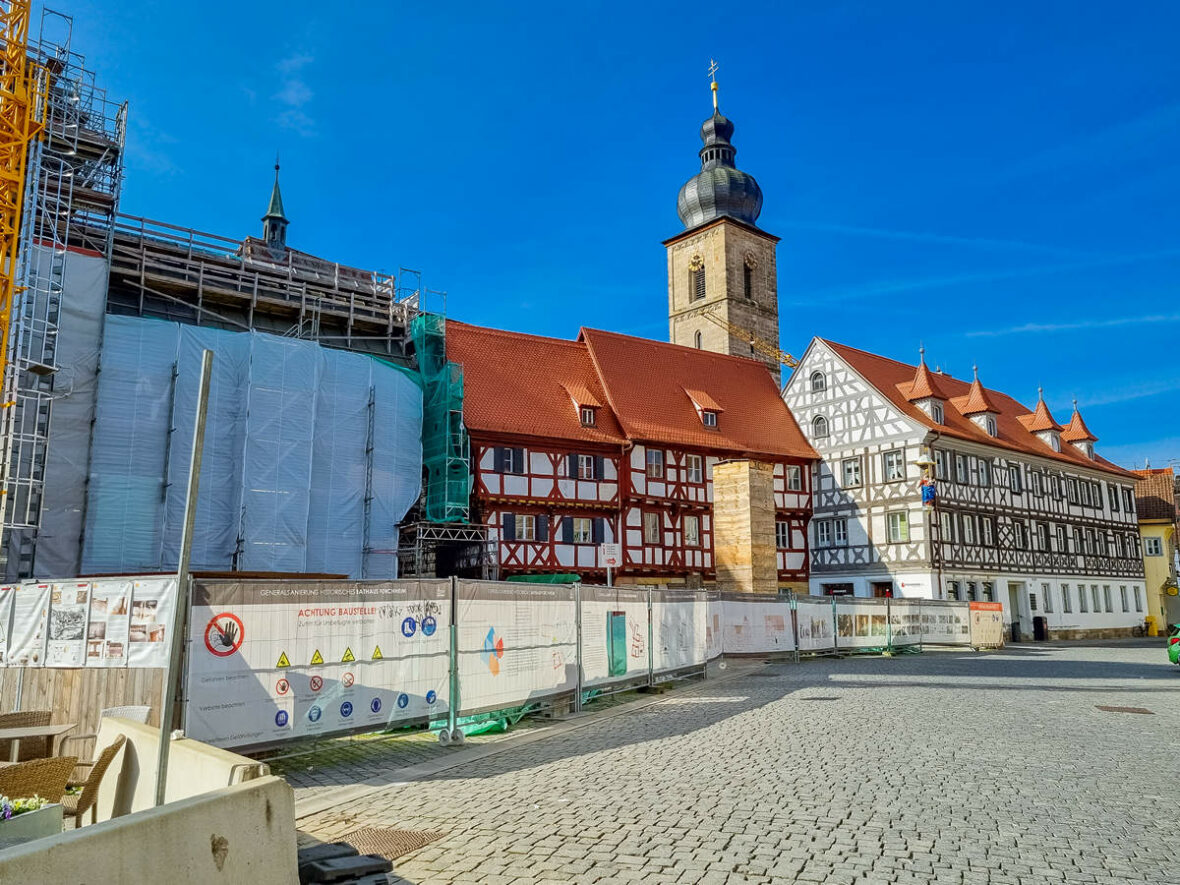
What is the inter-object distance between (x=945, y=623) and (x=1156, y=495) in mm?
35019

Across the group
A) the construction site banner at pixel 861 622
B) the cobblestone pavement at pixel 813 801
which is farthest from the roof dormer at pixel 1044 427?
the cobblestone pavement at pixel 813 801

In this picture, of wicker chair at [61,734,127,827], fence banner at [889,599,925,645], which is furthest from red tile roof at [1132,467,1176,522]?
wicker chair at [61,734,127,827]

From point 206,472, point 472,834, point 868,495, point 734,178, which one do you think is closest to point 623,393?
point 868,495

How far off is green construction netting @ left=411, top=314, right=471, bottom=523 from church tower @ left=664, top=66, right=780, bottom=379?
2634 cm

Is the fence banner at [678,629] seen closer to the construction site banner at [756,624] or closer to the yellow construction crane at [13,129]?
the construction site banner at [756,624]

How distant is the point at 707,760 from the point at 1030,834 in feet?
12.4

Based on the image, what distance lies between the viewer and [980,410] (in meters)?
42.5

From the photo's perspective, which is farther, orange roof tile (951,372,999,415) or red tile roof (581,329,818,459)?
orange roof tile (951,372,999,415)

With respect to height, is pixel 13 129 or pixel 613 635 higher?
pixel 13 129

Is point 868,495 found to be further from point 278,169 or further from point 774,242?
point 278,169

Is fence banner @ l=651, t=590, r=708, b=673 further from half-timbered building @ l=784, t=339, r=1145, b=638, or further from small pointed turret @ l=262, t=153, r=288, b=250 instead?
small pointed turret @ l=262, t=153, r=288, b=250

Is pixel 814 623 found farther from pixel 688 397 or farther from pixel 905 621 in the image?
pixel 688 397

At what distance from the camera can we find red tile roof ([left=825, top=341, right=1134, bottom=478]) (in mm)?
40375

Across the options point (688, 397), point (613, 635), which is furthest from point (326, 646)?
point (688, 397)
